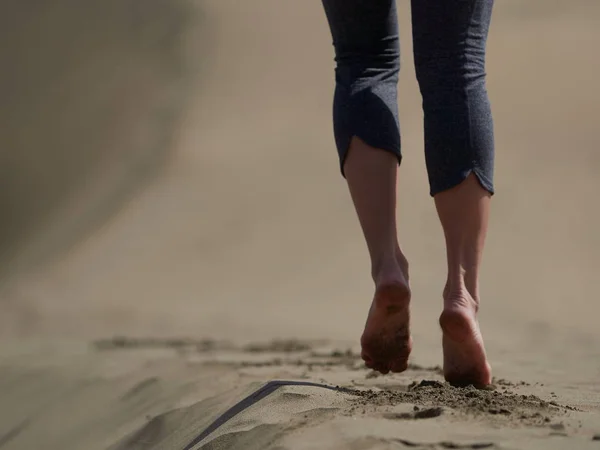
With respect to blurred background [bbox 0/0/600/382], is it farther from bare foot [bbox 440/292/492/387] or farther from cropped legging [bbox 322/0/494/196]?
cropped legging [bbox 322/0/494/196]

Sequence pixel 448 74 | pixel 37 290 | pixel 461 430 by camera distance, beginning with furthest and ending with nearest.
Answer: pixel 37 290, pixel 448 74, pixel 461 430

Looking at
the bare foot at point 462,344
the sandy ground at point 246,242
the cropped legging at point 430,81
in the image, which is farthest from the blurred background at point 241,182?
the cropped legging at point 430,81

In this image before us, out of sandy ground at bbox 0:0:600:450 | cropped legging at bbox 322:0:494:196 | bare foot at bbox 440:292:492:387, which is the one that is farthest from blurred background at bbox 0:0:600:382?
cropped legging at bbox 322:0:494:196

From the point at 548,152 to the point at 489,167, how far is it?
2649 millimetres

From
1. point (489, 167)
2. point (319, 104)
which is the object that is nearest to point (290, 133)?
point (319, 104)

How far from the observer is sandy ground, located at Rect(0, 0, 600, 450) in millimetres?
1782

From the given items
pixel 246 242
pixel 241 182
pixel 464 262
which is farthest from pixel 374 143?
pixel 241 182

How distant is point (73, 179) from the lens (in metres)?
4.80

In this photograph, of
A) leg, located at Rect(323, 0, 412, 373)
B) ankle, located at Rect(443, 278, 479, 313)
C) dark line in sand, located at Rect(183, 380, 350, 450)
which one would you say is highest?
leg, located at Rect(323, 0, 412, 373)

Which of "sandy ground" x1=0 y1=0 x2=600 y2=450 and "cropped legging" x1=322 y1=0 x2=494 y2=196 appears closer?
"cropped legging" x1=322 y1=0 x2=494 y2=196

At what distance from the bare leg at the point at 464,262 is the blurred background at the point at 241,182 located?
80cm

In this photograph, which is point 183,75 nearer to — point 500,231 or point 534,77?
point 534,77

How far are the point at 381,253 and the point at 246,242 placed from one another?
Result: 7.43 feet

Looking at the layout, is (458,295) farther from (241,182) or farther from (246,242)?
(241,182)
